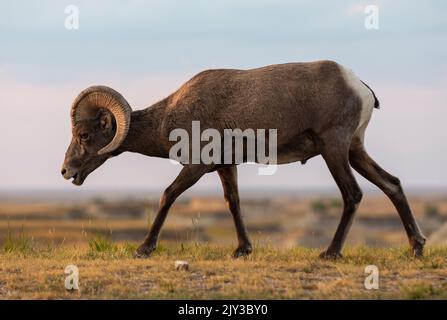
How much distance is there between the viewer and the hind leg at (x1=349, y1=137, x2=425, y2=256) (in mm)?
12867

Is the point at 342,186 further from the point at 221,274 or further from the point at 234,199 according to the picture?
the point at 221,274

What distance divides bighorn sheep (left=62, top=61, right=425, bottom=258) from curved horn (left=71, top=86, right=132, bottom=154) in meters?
0.02

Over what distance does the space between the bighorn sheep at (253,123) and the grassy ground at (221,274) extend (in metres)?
0.60

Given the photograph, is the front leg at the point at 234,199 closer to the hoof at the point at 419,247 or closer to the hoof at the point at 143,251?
the hoof at the point at 143,251

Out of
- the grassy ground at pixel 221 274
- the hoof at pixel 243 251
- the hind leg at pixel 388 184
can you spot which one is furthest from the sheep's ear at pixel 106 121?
the hind leg at pixel 388 184

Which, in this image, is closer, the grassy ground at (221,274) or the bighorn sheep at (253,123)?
the grassy ground at (221,274)

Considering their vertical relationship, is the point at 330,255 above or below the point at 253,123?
below

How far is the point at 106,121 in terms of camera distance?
42.5 feet

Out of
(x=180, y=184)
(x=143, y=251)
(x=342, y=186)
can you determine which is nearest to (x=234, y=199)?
(x=180, y=184)

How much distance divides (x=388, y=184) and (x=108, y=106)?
4.87 meters

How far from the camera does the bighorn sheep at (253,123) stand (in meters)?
12.2

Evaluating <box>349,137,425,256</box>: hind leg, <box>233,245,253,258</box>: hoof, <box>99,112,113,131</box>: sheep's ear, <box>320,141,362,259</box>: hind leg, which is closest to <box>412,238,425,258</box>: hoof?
<box>349,137,425,256</box>: hind leg

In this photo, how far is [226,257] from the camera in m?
12.5
